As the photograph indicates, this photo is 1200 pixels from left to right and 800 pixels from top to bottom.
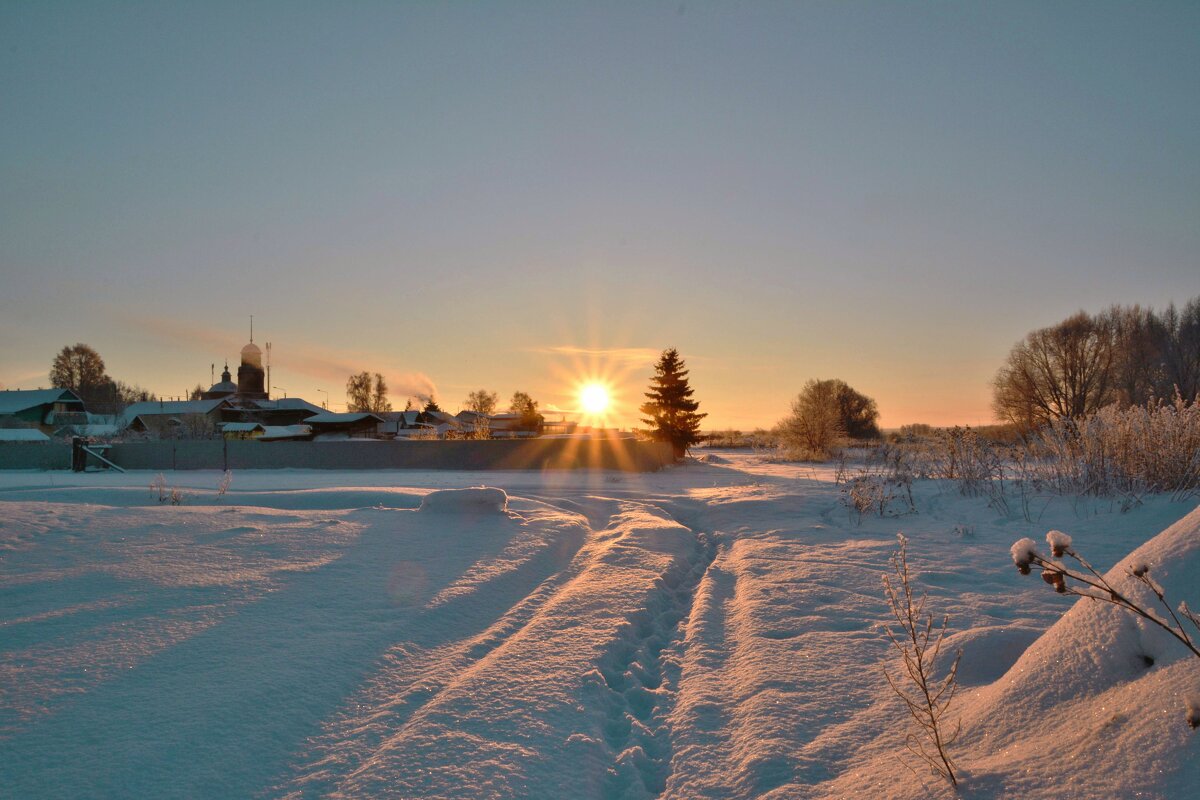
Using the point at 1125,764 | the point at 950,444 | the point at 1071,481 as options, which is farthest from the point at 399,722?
the point at 950,444

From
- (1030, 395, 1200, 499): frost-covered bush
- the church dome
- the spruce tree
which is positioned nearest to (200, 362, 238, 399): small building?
the church dome

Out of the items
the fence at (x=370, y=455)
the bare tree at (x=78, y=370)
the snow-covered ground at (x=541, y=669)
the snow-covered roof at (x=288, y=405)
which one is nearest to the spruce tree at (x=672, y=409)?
the fence at (x=370, y=455)

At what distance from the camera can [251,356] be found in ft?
231

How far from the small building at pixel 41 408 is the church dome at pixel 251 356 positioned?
1577 centimetres

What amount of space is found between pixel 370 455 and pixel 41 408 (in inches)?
1809

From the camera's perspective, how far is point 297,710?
322 centimetres

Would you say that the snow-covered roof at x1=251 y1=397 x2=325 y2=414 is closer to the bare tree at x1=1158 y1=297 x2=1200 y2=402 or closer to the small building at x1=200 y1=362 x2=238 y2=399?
the small building at x1=200 y1=362 x2=238 y2=399

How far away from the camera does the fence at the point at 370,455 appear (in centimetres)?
2623

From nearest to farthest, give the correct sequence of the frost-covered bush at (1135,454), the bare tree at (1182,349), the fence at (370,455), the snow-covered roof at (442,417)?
the frost-covered bush at (1135,454) → the fence at (370,455) → the bare tree at (1182,349) → the snow-covered roof at (442,417)

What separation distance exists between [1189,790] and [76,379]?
89949 mm

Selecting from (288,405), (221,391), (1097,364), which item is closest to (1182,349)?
(1097,364)

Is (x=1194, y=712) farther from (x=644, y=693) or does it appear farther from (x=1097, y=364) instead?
(x=1097, y=364)

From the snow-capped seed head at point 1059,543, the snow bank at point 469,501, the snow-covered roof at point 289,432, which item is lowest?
the snow bank at point 469,501

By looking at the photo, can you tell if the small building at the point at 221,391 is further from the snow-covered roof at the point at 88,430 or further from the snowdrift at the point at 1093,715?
the snowdrift at the point at 1093,715
